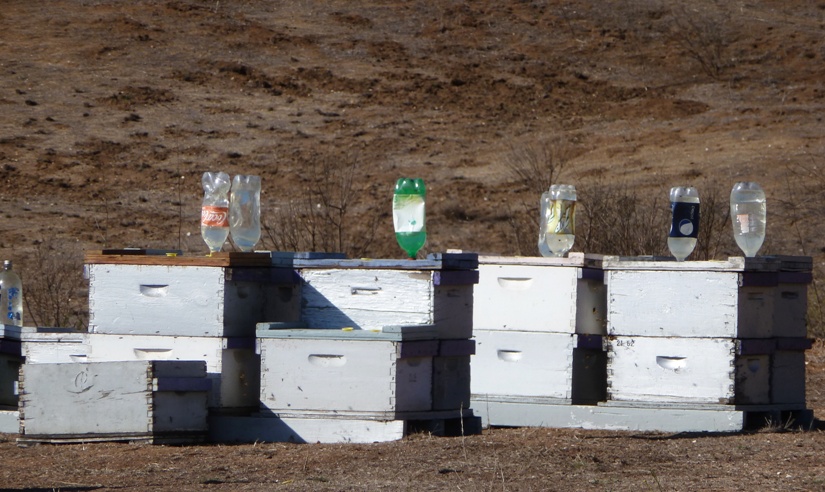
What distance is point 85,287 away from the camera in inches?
645

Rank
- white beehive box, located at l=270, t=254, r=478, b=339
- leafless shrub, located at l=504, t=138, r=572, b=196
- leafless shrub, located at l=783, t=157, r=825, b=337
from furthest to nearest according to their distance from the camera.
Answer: leafless shrub, located at l=504, t=138, r=572, b=196, leafless shrub, located at l=783, t=157, r=825, b=337, white beehive box, located at l=270, t=254, r=478, b=339

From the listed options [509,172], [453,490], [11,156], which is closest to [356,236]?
[509,172]

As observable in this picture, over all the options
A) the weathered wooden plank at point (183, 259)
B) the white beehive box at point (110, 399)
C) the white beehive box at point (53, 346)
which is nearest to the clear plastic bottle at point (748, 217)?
the weathered wooden plank at point (183, 259)

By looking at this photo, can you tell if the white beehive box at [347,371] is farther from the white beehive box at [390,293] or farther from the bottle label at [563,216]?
the bottle label at [563,216]

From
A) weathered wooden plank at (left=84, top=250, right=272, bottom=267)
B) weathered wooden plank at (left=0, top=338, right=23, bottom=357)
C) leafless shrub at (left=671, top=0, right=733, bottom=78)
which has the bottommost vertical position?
weathered wooden plank at (left=0, top=338, right=23, bottom=357)

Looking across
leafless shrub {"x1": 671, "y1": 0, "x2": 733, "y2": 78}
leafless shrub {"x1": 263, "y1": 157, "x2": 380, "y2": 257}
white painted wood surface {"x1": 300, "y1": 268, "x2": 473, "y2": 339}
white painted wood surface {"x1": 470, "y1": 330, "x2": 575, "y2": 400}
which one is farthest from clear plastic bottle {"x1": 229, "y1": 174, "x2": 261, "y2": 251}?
leafless shrub {"x1": 671, "y1": 0, "x2": 733, "y2": 78}

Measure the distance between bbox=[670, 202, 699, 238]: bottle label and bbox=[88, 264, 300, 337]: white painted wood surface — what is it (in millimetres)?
2601

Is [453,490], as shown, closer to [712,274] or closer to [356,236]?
[712,274]

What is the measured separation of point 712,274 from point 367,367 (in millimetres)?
2300

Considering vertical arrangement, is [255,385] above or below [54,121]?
below

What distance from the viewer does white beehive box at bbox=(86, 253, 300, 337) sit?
26.6ft

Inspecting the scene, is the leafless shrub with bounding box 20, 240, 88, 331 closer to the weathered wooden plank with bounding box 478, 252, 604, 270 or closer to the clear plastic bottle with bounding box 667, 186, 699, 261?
the weathered wooden plank with bounding box 478, 252, 604, 270

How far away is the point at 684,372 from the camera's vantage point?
856 cm

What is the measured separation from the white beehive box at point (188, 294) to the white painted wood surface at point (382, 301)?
172mm
